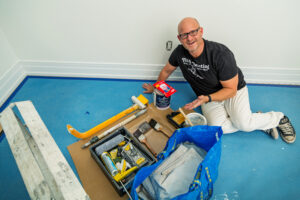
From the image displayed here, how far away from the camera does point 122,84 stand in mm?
2053

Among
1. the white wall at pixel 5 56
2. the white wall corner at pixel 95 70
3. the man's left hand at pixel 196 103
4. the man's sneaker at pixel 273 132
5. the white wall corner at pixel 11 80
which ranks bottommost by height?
the man's sneaker at pixel 273 132

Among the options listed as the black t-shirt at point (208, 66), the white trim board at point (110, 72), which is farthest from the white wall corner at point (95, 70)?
the black t-shirt at point (208, 66)

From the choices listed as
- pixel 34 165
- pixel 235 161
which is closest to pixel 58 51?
pixel 34 165

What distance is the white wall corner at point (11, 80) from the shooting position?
1820 mm

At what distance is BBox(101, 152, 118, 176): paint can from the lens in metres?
1.12

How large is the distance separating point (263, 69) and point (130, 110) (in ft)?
4.97

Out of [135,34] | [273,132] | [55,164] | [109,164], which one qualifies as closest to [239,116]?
[273,132]

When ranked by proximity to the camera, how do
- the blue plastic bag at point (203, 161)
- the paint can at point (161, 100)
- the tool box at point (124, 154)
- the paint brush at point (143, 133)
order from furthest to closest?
1. the paint can at point (161, 100)
2. the paint brush at point (143, 133)
3. the tool box at point (124, 154)
4. the blue plastic bag at point (203, 161)

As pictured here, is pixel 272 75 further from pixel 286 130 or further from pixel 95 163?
pixel 95 163

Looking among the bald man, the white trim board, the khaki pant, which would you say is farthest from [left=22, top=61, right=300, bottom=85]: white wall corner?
the khaki pant

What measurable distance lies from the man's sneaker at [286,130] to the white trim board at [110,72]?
2.07ft

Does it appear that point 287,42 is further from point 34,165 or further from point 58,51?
point 58,51

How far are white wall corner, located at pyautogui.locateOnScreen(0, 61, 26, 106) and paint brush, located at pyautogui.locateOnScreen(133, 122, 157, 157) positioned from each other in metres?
1.48

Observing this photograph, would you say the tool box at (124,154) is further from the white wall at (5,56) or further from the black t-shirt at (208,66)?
the white wall at (5,56)
